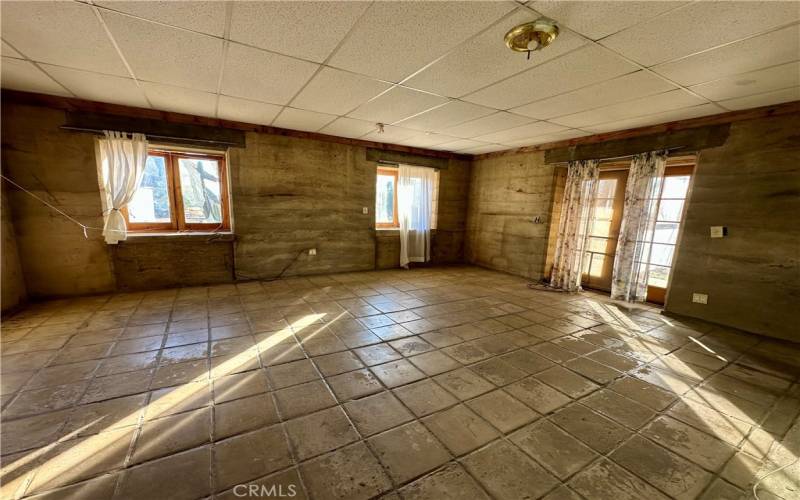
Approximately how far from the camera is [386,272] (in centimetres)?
559

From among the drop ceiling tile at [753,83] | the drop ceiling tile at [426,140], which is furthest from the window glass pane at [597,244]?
the drop ceiling tile at [426,140]

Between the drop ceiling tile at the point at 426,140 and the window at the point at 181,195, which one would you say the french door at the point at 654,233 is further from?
the window at the point at 181,195

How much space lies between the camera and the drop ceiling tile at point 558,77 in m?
2.09

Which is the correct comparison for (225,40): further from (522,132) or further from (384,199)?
(384,199)

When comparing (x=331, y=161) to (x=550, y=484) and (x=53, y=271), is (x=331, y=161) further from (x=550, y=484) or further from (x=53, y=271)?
(x=550, y=484)

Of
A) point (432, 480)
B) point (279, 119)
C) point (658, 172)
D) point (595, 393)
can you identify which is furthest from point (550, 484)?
point (279, 119)

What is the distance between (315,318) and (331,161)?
288 centimetres

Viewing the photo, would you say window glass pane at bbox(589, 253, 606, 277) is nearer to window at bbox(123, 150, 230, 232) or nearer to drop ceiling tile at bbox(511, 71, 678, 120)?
drop ceiling tile at bbox(511, 71, 678, 120)

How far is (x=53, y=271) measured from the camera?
3.55 meters

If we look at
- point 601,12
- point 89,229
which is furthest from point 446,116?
point 89,229

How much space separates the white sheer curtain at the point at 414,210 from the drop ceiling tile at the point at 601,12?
408 cm

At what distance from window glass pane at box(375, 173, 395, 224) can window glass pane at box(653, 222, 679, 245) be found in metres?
4.16

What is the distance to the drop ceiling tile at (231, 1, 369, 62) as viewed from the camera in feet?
5.36

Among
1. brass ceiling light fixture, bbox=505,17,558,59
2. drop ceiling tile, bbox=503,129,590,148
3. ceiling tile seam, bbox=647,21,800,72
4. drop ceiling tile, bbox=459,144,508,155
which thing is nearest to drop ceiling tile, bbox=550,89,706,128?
drop ceiling tile, bbox=503,129,590,148
